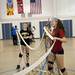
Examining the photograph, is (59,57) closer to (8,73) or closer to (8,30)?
(8,73)

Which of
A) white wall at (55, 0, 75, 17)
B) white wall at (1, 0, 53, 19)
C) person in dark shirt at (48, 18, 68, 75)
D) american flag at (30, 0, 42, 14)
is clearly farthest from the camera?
american flag at (30, 0, 42, 14)

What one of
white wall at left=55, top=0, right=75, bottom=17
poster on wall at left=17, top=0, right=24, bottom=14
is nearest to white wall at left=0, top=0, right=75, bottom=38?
white wall at left=55, top=0, right=75, bottom=17

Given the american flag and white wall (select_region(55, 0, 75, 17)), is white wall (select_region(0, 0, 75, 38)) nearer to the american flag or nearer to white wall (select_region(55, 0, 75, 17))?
white wall (select_region(55, 0, 75, 17))

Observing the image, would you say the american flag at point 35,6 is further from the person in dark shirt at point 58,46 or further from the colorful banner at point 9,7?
the person in dark shirt at point 58,46

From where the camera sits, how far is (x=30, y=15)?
2373 centimetres

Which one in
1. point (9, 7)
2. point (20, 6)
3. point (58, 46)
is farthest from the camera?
point (20, 6)

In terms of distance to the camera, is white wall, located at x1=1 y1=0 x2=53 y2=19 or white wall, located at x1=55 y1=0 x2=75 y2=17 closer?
white wall, located at x1=55 y1=0 x2=75 y2=17

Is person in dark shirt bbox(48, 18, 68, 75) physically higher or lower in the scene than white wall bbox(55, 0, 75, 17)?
lower

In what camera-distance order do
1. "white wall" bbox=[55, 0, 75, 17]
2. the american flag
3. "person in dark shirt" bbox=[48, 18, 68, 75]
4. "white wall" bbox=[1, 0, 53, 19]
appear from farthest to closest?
the american flag → "white wall" bbox=[1, 0, 53, 19] → "white wall" bbox=[55, 0, 75, 17] → "person in dark shirt" bbox=[48, 18, 68, 75]

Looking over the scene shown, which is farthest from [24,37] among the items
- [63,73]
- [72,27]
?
[72,27]

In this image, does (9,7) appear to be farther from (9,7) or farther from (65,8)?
(65,8)

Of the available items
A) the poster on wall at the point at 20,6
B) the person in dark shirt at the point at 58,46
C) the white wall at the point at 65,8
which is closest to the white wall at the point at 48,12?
the white wall at the point at 65,8

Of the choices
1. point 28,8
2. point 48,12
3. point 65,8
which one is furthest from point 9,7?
point 65,8

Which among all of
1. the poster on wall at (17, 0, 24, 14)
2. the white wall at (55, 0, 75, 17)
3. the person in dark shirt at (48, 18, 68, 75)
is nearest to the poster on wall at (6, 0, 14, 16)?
the poster on wall at (17, 0, 24, 14)
